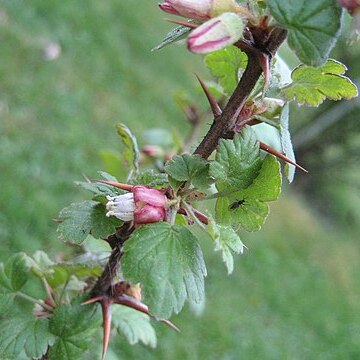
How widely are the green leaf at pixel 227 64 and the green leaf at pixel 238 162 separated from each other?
168 millimetres

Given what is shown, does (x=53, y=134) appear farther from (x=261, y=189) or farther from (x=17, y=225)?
(x=261, y=189)

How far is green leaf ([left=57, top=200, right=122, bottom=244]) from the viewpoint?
0.74 meters

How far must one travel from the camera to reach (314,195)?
6414 millimetres

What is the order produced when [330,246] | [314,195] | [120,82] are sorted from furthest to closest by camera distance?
[314,195] → [330,246] → [120,82]

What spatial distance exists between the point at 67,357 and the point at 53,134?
247 cm

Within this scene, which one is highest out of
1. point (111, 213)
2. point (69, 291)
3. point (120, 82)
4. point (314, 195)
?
point (111, 213)

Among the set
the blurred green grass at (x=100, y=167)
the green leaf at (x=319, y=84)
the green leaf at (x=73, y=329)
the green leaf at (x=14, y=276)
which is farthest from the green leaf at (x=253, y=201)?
the blurred green grass at (x=100, y=167)

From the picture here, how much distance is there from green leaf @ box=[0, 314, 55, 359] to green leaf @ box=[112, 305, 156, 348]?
166 millimetres

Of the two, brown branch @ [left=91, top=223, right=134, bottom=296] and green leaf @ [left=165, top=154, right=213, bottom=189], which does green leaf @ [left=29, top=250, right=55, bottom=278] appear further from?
green leaf @ [left=165, top=154, right=213, bottom=189]

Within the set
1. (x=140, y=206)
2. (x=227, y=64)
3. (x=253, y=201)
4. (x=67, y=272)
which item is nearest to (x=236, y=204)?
(x=253, y=201)

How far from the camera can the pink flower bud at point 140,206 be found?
688 mm

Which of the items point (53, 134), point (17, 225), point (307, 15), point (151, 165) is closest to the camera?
point (307, 15)

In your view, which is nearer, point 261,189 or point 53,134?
point 261,189

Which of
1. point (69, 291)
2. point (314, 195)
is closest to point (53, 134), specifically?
point (69, 291)
